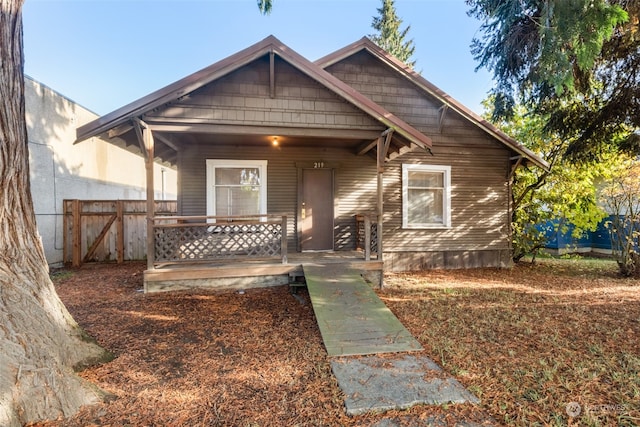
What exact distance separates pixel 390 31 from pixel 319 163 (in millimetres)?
20822

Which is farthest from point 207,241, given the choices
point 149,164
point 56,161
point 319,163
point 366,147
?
point 56,161

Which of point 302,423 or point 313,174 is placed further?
point 313,174

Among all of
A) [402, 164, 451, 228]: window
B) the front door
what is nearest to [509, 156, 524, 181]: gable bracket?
[402, 164, 451, 228]: window

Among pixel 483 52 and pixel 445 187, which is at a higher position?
pixel 483 52

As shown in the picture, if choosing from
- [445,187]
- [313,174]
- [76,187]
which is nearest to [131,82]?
[76,187]

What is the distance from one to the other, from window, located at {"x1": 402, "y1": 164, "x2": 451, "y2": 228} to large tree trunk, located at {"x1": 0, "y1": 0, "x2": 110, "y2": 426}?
732 centimetres

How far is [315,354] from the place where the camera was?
3.42m

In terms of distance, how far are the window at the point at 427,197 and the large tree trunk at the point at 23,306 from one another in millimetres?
7320

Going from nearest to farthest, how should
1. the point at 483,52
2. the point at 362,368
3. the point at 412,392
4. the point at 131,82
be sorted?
the point at 412,392
the point at 362,368
the point at 483,52
the point at 131,82

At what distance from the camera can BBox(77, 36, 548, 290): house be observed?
5.46 m

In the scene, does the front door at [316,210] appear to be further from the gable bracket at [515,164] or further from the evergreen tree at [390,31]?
the evergreen tree at [390,31]

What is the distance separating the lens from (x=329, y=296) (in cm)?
486

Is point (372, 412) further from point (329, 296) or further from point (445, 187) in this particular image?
point (445, 187)

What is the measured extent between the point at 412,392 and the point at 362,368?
1.89 ft
